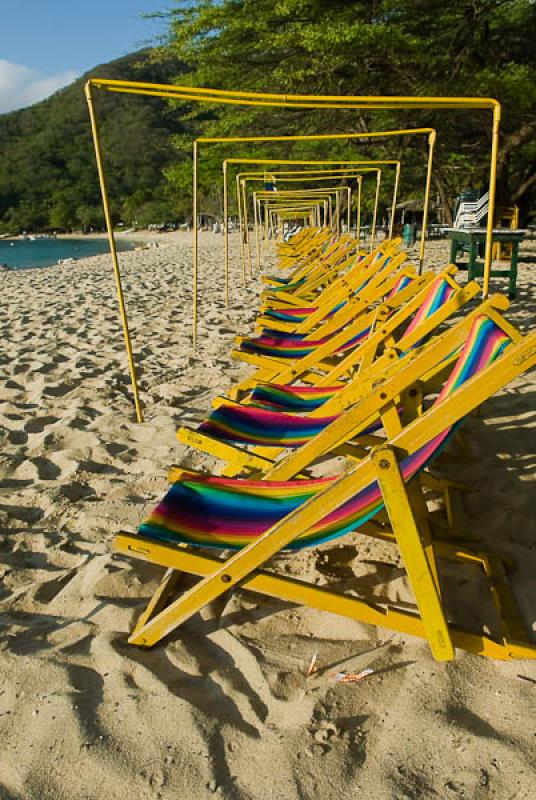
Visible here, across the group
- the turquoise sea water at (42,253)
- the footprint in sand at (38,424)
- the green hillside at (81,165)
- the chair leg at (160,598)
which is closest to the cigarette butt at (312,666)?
the chair leg at (160,598)

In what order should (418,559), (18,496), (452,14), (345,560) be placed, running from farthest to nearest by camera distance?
(452,14) → (18,496) → (345,560) → (418,559)

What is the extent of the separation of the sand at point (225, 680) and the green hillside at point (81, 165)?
3547 inches

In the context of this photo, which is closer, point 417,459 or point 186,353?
point 417,459

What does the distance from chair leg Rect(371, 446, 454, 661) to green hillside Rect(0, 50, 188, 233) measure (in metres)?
91.2

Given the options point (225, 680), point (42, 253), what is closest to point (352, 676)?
point (225, 680)

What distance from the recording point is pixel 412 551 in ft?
4.69

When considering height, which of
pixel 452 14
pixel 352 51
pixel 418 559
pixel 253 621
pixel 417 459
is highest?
pixel 452 14

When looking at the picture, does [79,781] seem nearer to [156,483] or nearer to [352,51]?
[156,483]

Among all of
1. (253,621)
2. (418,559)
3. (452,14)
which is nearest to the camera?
(418,559)

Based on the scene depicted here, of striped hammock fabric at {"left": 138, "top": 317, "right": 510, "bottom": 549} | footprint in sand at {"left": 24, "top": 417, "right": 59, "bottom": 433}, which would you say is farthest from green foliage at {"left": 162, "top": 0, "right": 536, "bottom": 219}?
striped hammock fabric at {"left": 138, "top": 317, "right": 510, "bottom": 549}

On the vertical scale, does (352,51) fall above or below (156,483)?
above

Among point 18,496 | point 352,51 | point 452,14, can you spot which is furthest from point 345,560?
point 452,14

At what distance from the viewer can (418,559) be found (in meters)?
1.43

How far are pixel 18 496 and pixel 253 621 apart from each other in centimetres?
137
